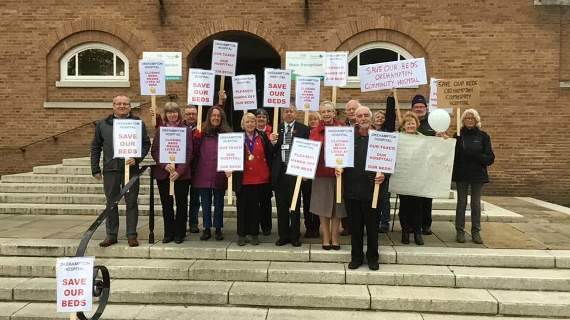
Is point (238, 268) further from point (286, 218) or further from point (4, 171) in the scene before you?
point (4, 171)

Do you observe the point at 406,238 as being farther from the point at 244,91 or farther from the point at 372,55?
the point at 372,55

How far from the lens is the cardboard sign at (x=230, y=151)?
244 inches

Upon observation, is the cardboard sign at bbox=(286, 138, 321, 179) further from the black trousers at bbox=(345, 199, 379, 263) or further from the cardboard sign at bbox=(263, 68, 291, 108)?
the cardboard sign at bbox=(263, 68, 291, 108)

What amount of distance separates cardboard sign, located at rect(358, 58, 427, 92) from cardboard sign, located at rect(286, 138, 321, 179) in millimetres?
1977

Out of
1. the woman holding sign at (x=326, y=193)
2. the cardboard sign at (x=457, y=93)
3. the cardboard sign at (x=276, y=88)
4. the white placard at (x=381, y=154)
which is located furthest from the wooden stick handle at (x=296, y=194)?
the cardboard sign at (x=457, y=93)

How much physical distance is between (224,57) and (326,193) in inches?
108

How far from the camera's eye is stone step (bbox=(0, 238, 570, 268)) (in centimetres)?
604

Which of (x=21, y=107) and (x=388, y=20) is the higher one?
(x=388, y=20)

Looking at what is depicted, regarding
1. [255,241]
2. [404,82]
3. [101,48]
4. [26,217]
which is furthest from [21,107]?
[404,82]

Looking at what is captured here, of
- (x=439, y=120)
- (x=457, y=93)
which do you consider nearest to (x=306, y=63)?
(x=457, y=93)

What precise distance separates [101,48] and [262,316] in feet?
32.7

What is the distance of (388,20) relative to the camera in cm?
1196

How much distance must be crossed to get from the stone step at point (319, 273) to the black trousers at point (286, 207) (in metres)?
0.56

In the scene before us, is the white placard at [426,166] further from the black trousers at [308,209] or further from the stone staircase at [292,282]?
the black trousers at [308,209]
